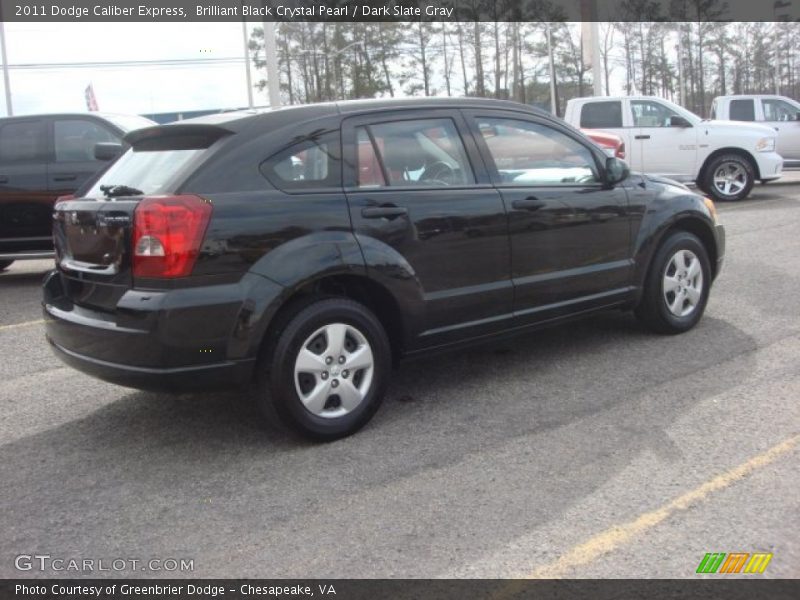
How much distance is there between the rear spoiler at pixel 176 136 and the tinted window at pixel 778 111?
53.2ft

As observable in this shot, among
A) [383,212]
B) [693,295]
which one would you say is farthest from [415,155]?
[693,295]

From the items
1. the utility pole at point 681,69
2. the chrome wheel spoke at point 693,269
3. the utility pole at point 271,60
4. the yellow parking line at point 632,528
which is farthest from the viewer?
the utility pole at point 681,69

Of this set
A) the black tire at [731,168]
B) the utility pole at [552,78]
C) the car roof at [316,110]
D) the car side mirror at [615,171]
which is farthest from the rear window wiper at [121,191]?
the utility pole at [552,78]

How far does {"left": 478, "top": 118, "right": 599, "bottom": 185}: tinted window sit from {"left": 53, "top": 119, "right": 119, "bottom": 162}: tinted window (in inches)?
214

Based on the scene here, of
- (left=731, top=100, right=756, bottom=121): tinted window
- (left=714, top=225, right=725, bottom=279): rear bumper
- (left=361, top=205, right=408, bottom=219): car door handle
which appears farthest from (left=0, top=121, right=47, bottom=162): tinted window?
(left=731, top=100, right=756, bottom=121): tinted window

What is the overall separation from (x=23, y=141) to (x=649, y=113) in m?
10.6

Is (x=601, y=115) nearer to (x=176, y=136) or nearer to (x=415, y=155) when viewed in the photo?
(x=415, y=155)

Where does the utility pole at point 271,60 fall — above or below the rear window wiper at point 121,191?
above

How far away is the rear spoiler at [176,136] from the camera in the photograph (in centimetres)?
390

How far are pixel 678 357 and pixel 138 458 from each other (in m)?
3.33

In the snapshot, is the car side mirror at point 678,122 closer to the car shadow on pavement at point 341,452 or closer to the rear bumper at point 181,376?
the car shadow on pavement at point 341,452

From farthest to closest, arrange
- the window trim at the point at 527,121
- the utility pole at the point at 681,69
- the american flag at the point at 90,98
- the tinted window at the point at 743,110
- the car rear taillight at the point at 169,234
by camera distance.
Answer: the utility pole at the point at 681,69 → the american flag at the point at 90,98 → the tinted window at the point at 743,110 → the window trim at the point at 527,121 → the car rear taillight at the point at 169,234

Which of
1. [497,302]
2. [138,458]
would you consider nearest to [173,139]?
[138,458]

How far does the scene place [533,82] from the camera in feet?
146
